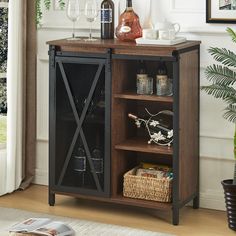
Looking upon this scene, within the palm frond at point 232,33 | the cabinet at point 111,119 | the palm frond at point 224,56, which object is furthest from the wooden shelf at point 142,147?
the palm frond at point 232,33

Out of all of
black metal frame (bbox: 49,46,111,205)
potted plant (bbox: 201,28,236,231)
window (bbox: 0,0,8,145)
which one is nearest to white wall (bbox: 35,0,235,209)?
potted plant (bbox: 201,28,236,231)

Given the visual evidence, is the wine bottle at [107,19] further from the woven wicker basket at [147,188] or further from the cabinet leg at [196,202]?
the cabinet leg at [196,202]

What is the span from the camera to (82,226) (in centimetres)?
432

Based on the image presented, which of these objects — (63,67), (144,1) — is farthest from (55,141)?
(144,1)

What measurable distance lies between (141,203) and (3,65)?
4.86 ft

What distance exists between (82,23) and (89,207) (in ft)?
4.16

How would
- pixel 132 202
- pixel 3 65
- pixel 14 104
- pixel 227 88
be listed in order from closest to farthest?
pixel 227 88
pixel 132 202
pixel 14 104
pixel 3 65

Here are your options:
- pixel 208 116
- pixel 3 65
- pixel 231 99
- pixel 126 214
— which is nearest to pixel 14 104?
pixel 3 65

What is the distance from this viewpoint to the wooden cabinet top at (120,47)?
4.25 meters

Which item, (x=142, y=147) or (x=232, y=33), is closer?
(x=232, y=33)

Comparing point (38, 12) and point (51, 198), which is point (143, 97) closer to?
point (51, 198)

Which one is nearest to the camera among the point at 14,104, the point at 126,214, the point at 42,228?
the point at 42,228

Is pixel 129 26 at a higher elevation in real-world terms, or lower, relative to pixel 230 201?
higher

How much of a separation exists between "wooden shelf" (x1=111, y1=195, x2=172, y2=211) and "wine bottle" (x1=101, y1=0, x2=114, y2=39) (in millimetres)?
1061
